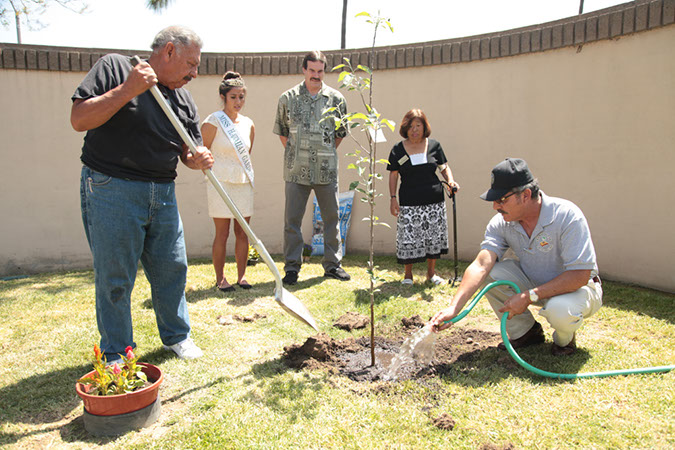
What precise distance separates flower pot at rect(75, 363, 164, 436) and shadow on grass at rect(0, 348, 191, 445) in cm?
6

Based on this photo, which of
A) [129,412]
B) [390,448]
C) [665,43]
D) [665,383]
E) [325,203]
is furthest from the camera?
[325,203]

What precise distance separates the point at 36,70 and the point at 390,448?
619 cm

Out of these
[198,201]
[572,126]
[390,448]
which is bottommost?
[390,448]

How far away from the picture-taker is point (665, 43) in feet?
14.2

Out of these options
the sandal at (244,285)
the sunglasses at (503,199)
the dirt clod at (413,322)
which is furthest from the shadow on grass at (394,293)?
the sunglasses at (503,199)

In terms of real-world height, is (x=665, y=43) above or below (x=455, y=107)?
above

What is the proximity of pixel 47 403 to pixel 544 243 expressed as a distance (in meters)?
2.99

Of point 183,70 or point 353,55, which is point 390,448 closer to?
point 183,70

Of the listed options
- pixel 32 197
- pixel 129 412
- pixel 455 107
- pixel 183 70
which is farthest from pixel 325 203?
pixel 32 197

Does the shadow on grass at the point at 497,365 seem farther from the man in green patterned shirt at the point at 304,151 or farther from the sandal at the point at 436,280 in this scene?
the man in green patterned shirt at the point at 304,151

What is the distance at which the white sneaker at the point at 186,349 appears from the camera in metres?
3.15

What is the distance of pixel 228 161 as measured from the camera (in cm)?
467

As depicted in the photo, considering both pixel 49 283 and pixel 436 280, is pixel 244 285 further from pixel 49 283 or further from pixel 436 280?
pixel 49 283

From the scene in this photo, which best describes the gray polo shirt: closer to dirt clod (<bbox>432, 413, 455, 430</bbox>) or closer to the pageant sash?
dirt clod (<bbox>432, 413, 455, 430</bbox>)
